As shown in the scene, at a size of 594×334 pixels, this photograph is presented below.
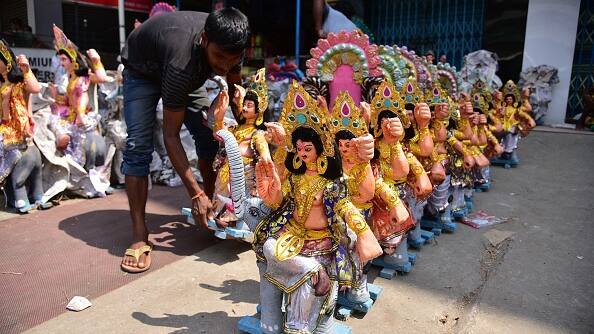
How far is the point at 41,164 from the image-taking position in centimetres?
410

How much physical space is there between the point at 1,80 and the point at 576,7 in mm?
7950

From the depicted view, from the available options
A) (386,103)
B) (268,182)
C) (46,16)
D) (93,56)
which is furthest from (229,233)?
(46,16)

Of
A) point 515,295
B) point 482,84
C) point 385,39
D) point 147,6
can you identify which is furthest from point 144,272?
point 147,6

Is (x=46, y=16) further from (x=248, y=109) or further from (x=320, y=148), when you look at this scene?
(x=320, y=148)

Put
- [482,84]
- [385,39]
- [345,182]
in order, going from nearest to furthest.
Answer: [345,182], [482,84], [385,39]

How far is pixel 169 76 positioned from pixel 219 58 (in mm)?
291

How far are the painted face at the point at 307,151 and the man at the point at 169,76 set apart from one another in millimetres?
788

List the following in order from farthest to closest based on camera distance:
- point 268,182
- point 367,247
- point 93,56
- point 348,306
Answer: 1. point 93,56
2. point 348,306
3. point 268,182
4. point 367,247

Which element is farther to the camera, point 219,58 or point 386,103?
point 386,103

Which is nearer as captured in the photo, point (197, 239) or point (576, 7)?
point (197, 239)

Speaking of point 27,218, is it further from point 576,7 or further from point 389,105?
point 576,7

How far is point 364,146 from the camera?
6.28 ft

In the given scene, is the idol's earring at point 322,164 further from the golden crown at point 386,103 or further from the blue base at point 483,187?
the blue base at point 483,187

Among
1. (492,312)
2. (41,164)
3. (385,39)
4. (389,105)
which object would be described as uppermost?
(385,39)
